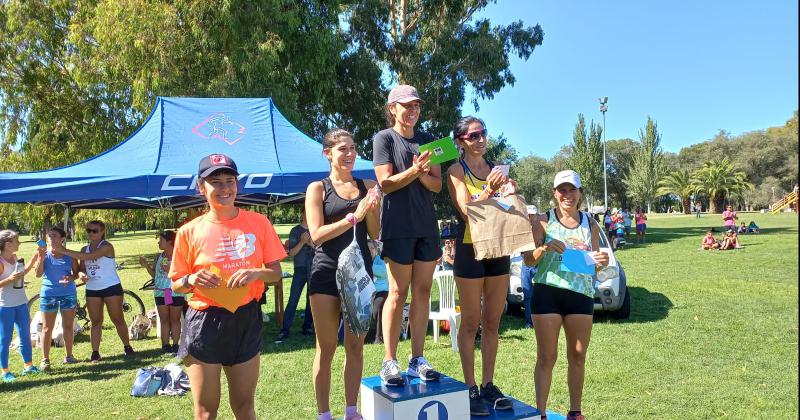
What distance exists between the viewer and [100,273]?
713cm

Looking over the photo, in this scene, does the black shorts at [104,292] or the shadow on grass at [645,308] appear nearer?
the black shorts at [104,292]

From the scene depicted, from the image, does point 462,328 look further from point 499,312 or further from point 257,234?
point 257,234

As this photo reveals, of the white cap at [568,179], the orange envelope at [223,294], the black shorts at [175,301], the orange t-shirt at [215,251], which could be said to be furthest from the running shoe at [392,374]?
the black shorts at [175,301]

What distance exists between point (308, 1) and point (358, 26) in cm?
495

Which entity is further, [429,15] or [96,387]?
[429,15]

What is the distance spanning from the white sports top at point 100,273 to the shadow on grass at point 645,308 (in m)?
7.20

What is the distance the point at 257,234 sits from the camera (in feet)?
10.1

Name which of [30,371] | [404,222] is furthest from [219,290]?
[30,371]

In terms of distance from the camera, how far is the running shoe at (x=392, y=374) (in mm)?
3499

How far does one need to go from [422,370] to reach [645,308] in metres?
7.38

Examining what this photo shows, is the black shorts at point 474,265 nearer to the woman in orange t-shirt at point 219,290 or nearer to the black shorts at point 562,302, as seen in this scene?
the black shorts at point 562,302

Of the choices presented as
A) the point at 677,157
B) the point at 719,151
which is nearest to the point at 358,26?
the point at 719,151

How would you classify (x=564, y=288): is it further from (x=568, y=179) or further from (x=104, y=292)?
(x=104, y=292)

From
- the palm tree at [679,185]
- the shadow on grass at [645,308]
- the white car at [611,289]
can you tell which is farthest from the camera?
the palm tree at [679,185]
